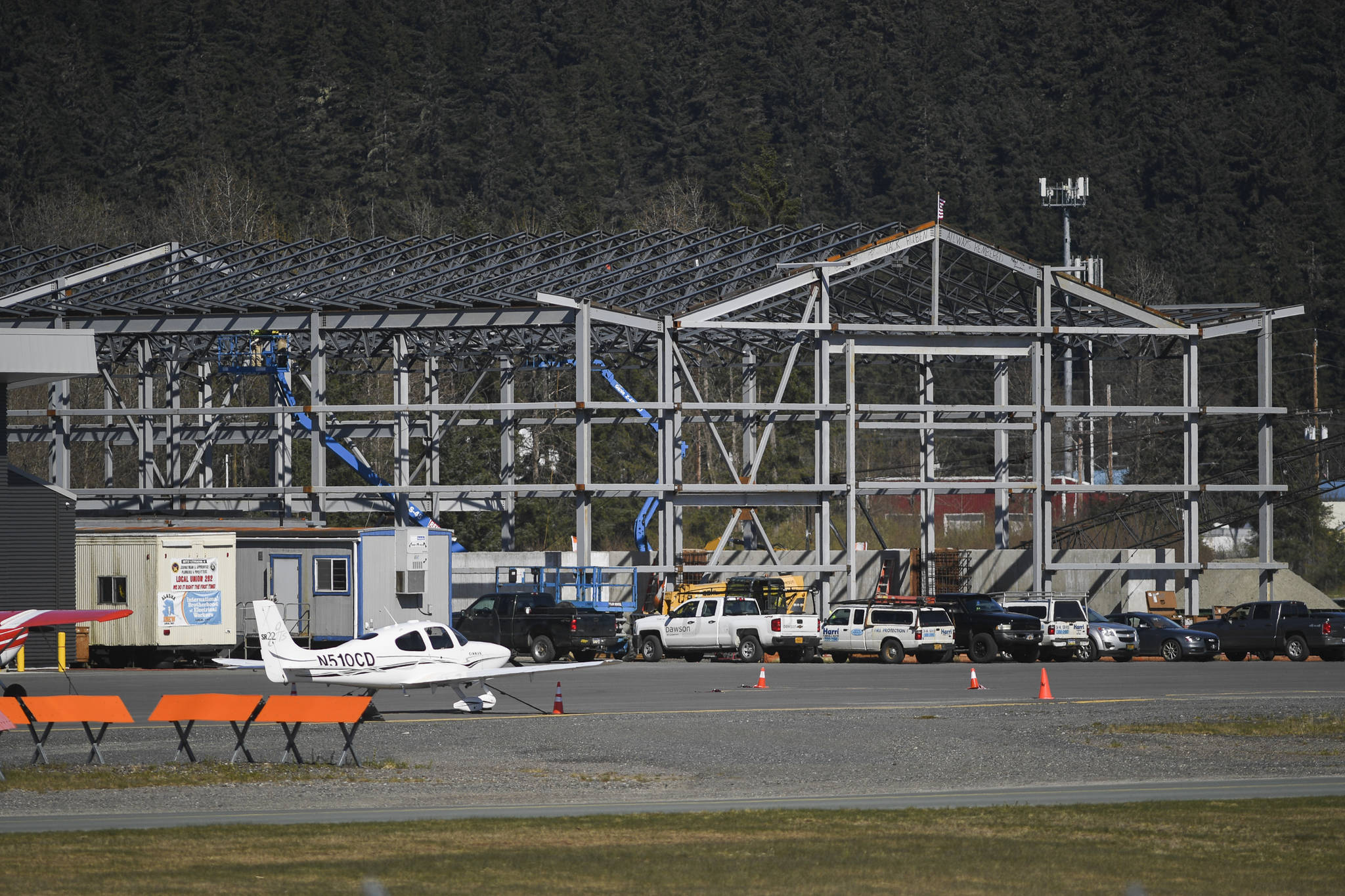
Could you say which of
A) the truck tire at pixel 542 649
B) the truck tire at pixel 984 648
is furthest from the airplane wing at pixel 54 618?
the truck tire at pixel 984 648

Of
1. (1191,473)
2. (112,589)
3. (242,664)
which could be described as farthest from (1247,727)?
(1191,473)

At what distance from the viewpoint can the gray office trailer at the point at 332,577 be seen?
42844 millimetres

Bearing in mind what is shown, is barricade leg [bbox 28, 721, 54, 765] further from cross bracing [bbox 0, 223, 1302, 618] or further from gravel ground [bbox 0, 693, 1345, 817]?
cross bracing [bbox 0, 223, 1302, 618]

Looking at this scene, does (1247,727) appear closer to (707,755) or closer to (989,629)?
(707,755)

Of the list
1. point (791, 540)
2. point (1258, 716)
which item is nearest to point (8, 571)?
point (1258, 716)

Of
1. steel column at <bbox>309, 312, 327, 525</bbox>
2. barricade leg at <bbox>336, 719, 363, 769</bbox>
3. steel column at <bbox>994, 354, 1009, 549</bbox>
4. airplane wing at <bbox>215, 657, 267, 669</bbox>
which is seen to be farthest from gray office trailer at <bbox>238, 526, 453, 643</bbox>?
steel column at <bbox>994, 354, 1009, 549</bbox>

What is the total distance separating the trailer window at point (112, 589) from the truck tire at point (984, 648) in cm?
1981

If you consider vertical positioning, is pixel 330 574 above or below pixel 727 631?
above

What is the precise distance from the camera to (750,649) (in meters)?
42.8

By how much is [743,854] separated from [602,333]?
42.7 metres

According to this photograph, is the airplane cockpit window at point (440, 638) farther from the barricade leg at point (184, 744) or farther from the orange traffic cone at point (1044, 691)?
the orange traffic cone at point (1044, 691)

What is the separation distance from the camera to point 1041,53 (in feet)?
491

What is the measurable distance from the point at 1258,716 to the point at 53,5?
12654cm

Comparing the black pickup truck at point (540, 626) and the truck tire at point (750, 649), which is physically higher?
the black pickup truck at point (540, 626)
